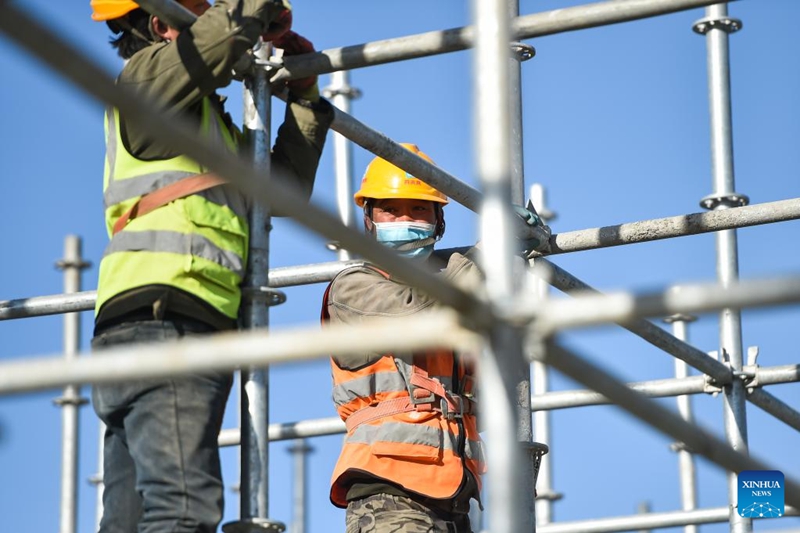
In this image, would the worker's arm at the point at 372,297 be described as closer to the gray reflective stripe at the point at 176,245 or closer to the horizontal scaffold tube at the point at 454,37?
the horizontal scaffold tube at the point at 454,37

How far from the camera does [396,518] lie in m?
5.10

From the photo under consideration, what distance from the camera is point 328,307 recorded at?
5562mm

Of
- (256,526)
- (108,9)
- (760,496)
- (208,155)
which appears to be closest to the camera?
(208,155)

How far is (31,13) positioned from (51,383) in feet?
2.26

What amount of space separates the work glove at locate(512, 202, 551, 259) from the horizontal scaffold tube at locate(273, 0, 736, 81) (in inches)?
30.1

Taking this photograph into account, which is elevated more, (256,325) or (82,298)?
(82,298)

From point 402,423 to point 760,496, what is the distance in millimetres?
1676

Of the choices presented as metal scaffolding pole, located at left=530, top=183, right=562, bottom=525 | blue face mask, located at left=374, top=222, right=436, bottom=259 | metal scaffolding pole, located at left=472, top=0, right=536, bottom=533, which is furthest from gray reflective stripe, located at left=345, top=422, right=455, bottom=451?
metal scaffolding pole, located at left=530, top=183, right=562, bottom=525

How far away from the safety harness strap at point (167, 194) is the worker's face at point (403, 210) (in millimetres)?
1622

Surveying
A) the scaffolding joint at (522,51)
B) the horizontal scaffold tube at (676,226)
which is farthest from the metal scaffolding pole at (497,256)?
the horizontal scaffold tube at (676,226)

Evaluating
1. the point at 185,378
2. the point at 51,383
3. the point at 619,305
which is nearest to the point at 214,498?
the point at 185,378

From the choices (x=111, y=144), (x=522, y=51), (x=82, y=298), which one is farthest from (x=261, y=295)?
(x=82, y=298)

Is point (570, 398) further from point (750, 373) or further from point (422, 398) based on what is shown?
point (422, 398)

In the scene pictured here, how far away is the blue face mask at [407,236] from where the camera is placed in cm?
564
